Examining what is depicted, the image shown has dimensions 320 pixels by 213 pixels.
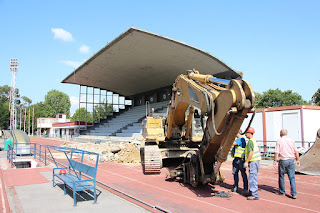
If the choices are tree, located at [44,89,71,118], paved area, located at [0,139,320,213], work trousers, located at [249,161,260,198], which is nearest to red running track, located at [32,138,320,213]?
paved area, located at [0,139,320,213]

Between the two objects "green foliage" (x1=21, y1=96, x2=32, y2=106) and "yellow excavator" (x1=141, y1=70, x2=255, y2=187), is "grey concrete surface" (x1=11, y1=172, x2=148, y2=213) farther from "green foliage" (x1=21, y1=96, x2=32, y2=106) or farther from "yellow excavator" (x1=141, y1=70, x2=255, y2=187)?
"green foliage" (x1=21, y1=96, x2=32, y2=106)

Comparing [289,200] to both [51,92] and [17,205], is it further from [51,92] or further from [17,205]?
[51,92]

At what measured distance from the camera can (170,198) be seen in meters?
6.52

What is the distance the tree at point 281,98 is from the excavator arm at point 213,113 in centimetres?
4879

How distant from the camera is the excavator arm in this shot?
5.17m

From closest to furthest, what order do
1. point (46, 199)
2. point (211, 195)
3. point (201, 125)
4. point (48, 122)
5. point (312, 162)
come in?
point (46, 199) < point (211, 195) < point (201, 125) < point (312, 162) < point (48, 122)

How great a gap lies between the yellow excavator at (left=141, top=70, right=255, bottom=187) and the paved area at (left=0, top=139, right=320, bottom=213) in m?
0.57

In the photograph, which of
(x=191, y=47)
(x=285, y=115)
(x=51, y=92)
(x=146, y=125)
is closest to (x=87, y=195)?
(x=146, y=125)

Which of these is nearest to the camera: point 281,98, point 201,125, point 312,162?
point 201,125

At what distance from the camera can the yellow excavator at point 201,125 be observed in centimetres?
526

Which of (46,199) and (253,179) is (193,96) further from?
(46,199)

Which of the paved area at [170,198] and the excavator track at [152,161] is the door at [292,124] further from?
the excavator track at [152,161]

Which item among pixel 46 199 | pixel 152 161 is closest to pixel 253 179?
pixel 152 161

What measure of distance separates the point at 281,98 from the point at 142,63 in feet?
118
